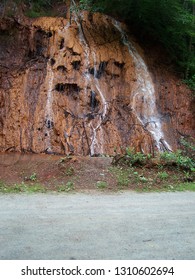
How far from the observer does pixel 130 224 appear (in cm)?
511

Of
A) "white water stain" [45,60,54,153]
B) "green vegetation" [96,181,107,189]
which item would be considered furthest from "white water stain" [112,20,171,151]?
"green vegetation" [96,181,107,189]

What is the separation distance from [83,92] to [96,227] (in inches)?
358

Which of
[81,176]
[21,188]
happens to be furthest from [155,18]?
[21,188]

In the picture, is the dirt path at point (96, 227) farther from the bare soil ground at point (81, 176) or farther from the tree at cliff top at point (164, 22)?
the tree at cliff top at point (164, 22)

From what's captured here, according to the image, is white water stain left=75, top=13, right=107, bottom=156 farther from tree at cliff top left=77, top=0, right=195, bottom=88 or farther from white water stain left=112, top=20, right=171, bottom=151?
tree at cliff top left=77, top=0, right=195, bottom=88

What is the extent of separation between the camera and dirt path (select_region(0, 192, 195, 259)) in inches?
155

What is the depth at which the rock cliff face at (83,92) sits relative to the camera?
12.3 meters

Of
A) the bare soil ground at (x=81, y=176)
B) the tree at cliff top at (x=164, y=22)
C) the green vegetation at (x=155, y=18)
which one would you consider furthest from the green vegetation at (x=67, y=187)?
the tree at cliff top at (x=164, y=22)

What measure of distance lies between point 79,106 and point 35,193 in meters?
5.89

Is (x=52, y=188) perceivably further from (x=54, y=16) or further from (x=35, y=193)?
(x=54, y=16)

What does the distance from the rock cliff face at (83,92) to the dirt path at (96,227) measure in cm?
516

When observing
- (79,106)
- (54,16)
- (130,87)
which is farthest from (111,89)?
(54,16)

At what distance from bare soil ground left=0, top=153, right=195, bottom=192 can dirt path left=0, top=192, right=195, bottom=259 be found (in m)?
1.19

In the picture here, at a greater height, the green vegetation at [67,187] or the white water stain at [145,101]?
the white water stain at [145,101]
